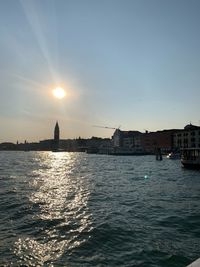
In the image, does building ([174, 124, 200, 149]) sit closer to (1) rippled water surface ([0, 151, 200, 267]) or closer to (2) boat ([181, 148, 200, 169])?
(2) boat ([181, 148, 200, 169])

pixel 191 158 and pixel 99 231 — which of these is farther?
pixel 191 158

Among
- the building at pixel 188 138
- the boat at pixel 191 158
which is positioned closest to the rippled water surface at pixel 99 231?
the boat at pixel 191 158

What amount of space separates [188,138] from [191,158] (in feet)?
342

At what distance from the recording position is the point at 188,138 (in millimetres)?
166250

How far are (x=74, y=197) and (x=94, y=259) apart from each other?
606 inches

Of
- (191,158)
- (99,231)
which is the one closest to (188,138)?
(191,158)

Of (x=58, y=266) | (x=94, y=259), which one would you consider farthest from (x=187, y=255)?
(x=58, y=266)

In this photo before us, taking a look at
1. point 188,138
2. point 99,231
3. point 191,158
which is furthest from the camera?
point 188,138

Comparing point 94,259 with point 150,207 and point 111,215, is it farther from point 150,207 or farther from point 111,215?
point 150,207

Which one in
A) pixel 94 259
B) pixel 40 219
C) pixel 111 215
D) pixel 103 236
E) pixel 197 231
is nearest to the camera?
pixel 94 259

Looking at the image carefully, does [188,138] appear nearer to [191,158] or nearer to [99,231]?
[191,158]

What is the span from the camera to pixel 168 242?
14117 mm

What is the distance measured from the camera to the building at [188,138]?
160m

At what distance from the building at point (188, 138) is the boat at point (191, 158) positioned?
9416 centimetres
